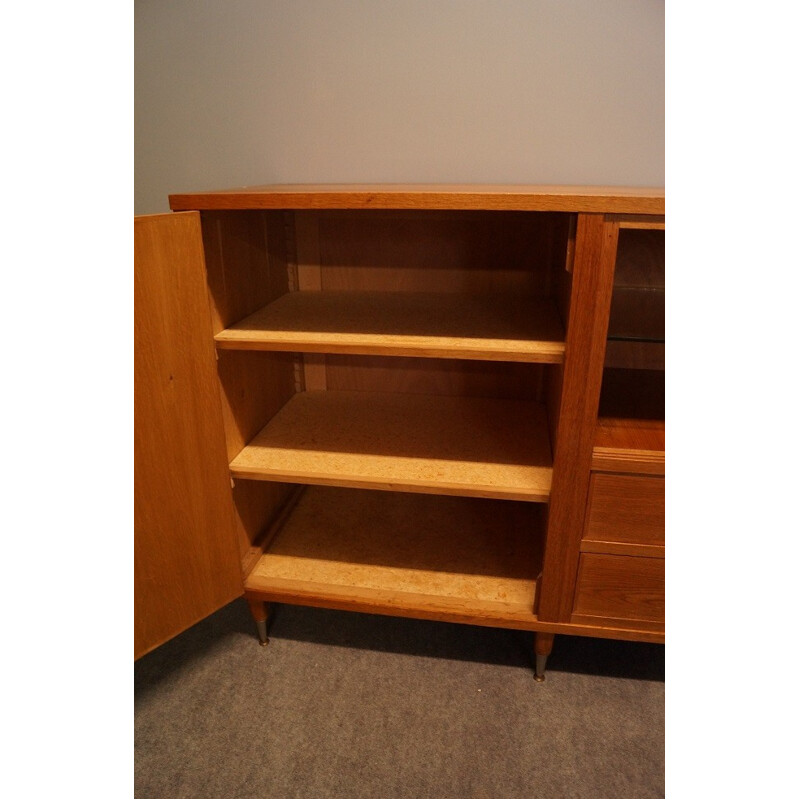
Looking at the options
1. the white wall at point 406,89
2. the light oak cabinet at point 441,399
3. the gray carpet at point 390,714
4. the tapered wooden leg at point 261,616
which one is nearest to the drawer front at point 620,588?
the light oak cabinet at point 441,399

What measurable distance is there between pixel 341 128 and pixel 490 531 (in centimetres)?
117

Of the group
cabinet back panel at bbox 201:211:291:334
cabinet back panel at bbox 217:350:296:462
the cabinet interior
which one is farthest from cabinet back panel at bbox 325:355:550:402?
cabinet back panel at bbox 201:211:291:334

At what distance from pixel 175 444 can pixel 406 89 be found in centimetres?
102

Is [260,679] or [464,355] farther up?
[464,355]

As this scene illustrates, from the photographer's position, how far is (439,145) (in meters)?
1.33

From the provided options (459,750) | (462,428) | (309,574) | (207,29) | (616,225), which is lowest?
(459,750)

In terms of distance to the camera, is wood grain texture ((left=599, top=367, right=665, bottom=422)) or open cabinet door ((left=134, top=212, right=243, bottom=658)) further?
wood grain texture ((left=599, top=367, right=665, bottom=422))

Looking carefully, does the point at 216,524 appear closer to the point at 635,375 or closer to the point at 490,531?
the point at 490,531

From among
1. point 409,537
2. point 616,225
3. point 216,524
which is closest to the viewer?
point 616,225

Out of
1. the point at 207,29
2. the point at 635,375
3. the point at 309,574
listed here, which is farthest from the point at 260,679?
the point at 207,29

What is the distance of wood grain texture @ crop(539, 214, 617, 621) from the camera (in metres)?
0.89

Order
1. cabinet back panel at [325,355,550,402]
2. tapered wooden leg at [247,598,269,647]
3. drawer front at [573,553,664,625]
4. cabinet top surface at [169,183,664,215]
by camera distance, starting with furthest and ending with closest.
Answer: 1. cabinet back panel at [325,355,550,402]
2. tapered wooden leg at [247,598,269,647]
3. drawer front at [573,553,664,625]
4. cabinet top surface at [169,183,664,215]

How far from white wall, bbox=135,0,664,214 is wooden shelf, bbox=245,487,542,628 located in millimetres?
938

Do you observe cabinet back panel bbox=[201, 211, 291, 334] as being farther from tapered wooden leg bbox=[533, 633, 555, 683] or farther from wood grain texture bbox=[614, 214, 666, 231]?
tapered wooden leg bbox=[533, 633, 555, 683]
